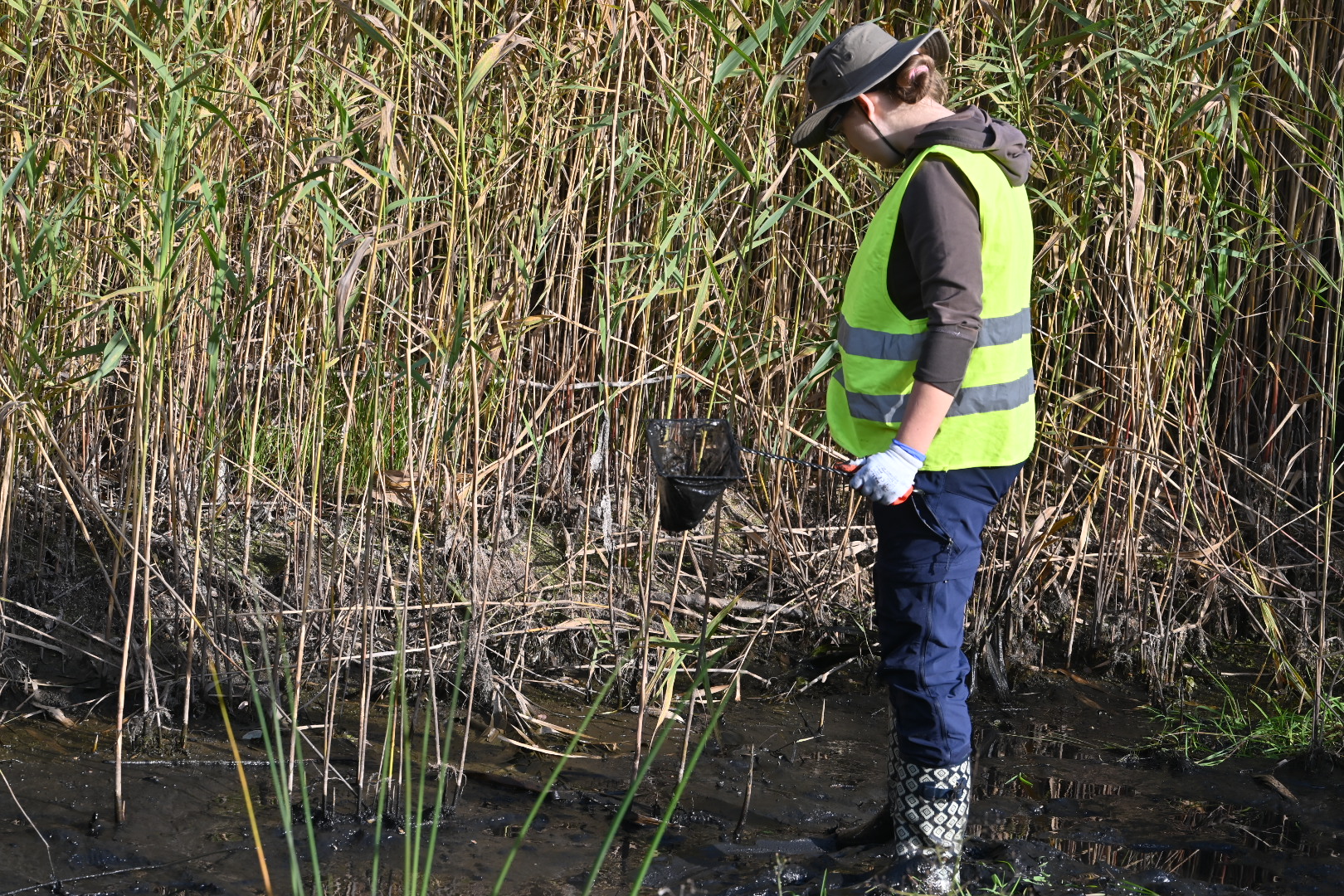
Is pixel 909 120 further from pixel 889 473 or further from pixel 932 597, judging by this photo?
pixel 932 597

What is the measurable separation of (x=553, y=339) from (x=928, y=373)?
5.40 feet

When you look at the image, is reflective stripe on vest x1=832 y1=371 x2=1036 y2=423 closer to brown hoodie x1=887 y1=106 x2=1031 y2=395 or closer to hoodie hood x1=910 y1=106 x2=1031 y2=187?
brown hoodie x1=887 y1=106 x2=1031 y2=395

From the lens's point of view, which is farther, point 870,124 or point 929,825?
point 929,825

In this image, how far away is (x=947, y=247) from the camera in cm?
204

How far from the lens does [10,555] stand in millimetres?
3209

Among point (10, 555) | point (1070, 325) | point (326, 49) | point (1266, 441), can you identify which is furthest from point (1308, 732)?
point (10, 555)

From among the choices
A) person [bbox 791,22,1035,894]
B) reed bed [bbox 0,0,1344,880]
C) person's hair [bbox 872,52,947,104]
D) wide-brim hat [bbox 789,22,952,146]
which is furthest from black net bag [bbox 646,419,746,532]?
person's hair [bbox 872,52,947,104]

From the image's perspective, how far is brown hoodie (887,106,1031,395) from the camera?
6.70 ft

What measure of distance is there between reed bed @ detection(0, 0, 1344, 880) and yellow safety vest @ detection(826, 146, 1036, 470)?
43 centimetres

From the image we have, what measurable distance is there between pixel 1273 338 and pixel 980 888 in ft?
7.47

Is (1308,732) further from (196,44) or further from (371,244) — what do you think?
(196,44)

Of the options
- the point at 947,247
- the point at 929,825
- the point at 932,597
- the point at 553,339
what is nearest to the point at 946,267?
the point at 947,247

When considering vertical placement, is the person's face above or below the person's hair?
below

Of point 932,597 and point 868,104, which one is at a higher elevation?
point 868,104
